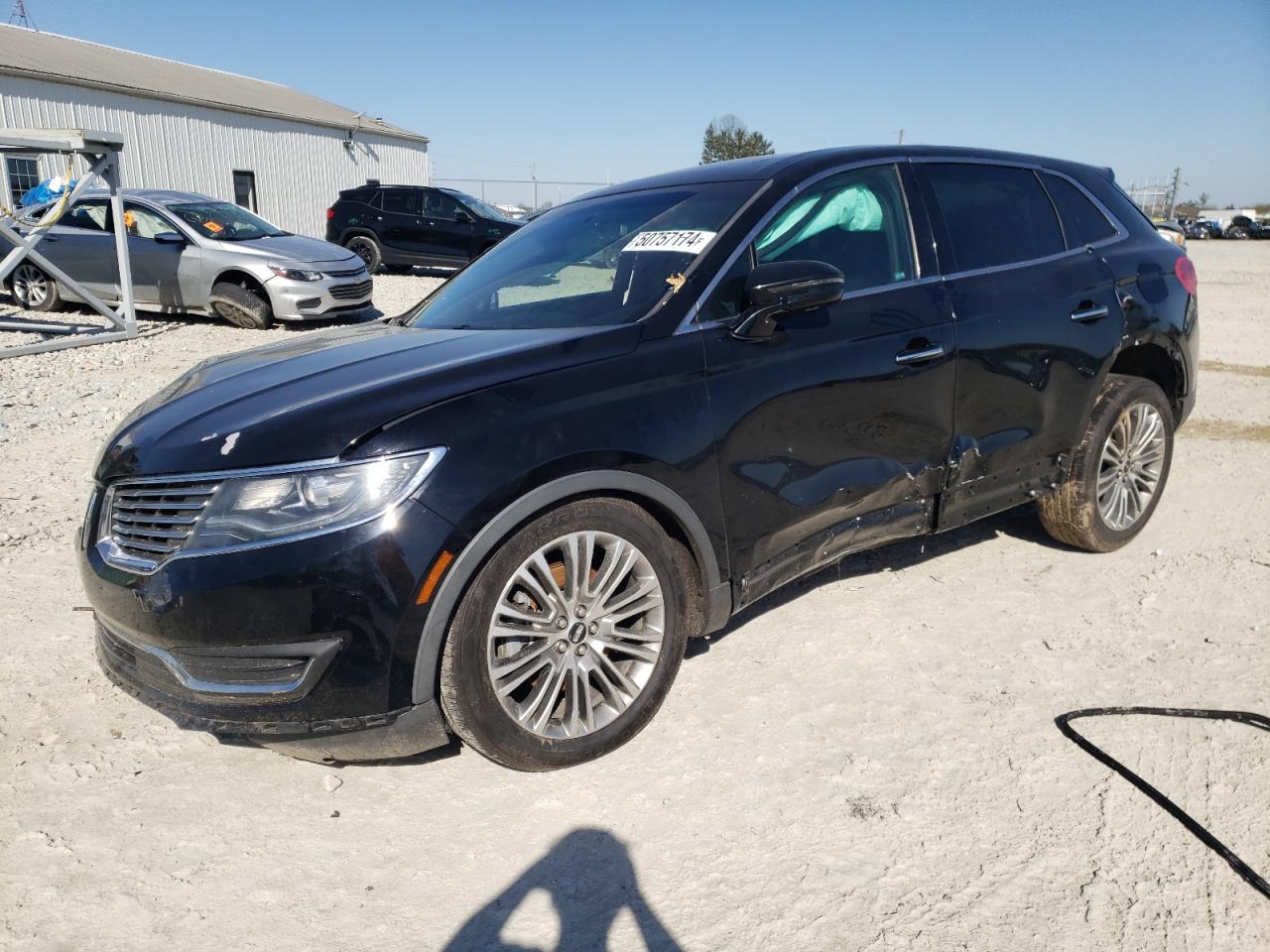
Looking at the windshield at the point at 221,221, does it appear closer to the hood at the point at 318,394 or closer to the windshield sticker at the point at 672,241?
→ the hood at the point at 318,394

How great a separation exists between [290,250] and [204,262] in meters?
1.04

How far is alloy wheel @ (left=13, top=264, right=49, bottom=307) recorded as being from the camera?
12650mm

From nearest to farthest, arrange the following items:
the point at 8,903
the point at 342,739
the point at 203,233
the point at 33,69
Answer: the point at 8,903 < the point at 342,739 < the point at 203,233 < the point at 33,69

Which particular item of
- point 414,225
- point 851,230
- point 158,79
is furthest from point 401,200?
point 851,230

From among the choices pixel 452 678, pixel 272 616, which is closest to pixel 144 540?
pixel 272 616

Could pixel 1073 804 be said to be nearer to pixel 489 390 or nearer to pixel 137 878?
pixel 489 390

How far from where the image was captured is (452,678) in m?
2.55

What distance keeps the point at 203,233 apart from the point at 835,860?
11581 mm

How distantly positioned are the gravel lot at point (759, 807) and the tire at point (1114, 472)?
15.2 inches

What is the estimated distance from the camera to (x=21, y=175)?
2014cm

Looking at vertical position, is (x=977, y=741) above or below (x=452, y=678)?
below

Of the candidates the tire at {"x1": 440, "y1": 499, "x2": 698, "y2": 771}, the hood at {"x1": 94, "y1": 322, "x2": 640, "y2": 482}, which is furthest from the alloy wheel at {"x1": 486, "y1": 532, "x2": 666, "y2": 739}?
the hood at {"x1": 94, "y1": 322, "x2": 640, "y2": 482}

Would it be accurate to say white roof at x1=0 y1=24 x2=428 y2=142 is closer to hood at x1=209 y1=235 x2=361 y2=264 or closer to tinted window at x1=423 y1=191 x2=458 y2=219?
tinted window at x1=423 y1=191 x2=458 y2=219

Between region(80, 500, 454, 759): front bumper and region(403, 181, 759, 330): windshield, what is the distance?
113 cm
